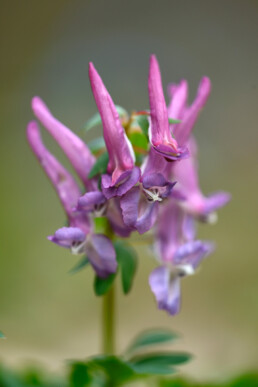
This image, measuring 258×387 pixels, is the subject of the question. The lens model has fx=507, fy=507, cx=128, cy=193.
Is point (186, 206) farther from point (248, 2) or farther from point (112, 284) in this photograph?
point (248, 2)

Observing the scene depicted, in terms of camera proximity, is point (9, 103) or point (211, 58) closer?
point (9, 103)

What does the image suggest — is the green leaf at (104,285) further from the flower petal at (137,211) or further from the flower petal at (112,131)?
the flower petal at (112,131)

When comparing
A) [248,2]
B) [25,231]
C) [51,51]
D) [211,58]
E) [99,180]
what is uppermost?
[248,2]

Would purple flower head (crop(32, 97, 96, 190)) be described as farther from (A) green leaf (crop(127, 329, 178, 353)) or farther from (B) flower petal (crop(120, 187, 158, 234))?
(A) green leaf (crop(127, 329, 178, 353))

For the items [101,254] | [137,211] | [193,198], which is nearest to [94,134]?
[193,198]

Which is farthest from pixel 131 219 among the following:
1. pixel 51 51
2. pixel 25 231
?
pixel 51 51

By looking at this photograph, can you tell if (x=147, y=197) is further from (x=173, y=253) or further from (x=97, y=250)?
(x=173, y=253)

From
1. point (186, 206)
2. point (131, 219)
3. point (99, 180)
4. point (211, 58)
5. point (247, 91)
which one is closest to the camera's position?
point (131, 219)

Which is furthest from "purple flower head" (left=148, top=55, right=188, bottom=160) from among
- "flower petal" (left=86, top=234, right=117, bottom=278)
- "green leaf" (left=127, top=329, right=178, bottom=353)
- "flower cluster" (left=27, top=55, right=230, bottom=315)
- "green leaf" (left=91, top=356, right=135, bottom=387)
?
"green leaf" (left=127, top=329, right=178, bottom=353)
